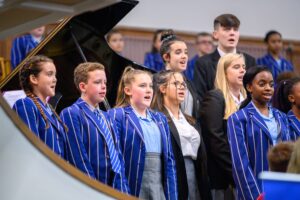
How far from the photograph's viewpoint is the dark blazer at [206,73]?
5809 millimetres

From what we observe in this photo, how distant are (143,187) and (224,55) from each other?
1314 millimetres

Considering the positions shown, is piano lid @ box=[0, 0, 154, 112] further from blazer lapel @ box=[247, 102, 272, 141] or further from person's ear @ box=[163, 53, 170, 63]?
blazer lapel @ box=[247, 102, 272, 141]

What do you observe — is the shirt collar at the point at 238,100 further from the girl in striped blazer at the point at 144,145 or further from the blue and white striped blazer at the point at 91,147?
the blue and white striped blazer at the point at 91,147

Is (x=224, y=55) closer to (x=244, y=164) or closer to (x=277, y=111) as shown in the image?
(x=277, y=111)

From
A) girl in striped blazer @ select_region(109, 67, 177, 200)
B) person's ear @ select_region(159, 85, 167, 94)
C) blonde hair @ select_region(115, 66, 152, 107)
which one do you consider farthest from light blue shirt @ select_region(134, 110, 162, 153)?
person's ear @ select_region(159, 85, 167, 94)

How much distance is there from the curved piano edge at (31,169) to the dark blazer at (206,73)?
2.82 metres

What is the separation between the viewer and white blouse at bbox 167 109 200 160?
4.97 m

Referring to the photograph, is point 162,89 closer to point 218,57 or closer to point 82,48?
point 82,48

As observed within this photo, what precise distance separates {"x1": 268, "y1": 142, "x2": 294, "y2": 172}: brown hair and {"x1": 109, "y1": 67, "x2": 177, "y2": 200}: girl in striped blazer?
3.18ft

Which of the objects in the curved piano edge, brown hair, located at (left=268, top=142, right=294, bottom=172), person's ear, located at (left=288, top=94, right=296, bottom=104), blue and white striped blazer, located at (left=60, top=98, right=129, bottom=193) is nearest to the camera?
the curved piano edge

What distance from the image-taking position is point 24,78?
15.0ft

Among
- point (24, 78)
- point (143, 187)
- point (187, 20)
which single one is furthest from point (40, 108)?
point (187, 20)

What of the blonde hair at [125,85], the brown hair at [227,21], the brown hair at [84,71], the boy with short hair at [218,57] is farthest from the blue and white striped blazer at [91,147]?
the brown hair at [227,21]

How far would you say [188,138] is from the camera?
4977mm
